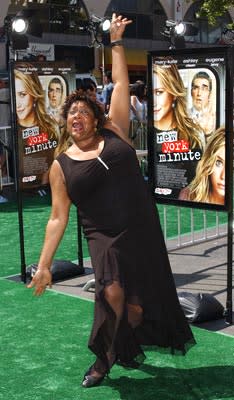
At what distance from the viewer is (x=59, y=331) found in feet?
17.7

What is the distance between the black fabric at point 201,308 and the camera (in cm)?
539

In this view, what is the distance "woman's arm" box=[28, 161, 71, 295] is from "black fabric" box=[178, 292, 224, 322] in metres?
1.78

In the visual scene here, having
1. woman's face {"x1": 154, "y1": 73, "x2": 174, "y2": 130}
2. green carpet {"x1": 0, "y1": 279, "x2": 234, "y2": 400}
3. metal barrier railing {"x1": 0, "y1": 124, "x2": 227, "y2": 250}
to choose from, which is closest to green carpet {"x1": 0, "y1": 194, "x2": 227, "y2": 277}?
metal barrier railing {"x1": 0, "y1": 124, "x2": 227, "y2": 250}

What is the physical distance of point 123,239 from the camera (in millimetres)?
3883

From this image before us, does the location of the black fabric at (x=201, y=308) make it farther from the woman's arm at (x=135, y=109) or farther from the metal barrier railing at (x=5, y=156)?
the woman's arm at (x=135, y=109)

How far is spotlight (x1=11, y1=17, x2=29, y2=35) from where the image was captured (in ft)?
44.8

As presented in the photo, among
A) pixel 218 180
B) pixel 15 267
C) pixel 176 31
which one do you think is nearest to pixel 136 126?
pixel 176 31

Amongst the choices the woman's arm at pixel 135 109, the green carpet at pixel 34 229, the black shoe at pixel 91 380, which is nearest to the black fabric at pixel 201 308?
the black shoe at pixel 91 380

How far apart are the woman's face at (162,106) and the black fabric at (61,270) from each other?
1.94 m

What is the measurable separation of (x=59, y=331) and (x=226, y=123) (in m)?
2.15

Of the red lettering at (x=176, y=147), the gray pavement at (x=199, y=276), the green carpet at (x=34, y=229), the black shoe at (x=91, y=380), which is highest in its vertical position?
the red lettering at (x=176, y=147)

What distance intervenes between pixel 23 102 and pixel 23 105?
0.04m

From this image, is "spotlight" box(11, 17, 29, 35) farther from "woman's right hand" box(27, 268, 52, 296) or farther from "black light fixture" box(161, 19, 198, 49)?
"woman's right hand" box(27, 268, 52, 296)

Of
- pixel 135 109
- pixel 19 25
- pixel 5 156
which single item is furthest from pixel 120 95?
pixel 135 109
